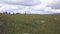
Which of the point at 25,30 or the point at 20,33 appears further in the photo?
the point at 25,30

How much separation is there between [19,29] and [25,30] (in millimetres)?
980

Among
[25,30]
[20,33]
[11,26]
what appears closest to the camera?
[20,33]

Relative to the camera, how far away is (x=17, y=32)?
2517 centimetres

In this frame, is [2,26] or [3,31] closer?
[3,31]

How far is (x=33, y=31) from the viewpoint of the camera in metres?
26.2

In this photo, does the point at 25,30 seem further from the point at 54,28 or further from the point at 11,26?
the point at 54,28

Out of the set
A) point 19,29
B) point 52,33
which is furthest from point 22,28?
point 52,33

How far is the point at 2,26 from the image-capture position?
91.2 feet

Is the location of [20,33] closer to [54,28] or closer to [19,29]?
[19,29]

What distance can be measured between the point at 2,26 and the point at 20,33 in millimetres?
4350

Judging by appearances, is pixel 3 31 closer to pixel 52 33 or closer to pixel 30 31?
pixel 30 31

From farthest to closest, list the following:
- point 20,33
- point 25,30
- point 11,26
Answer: point 11,26, point 25,30, point 20,33

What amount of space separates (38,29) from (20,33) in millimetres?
3782

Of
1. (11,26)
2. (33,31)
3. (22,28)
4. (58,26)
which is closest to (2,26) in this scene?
(11,26)
